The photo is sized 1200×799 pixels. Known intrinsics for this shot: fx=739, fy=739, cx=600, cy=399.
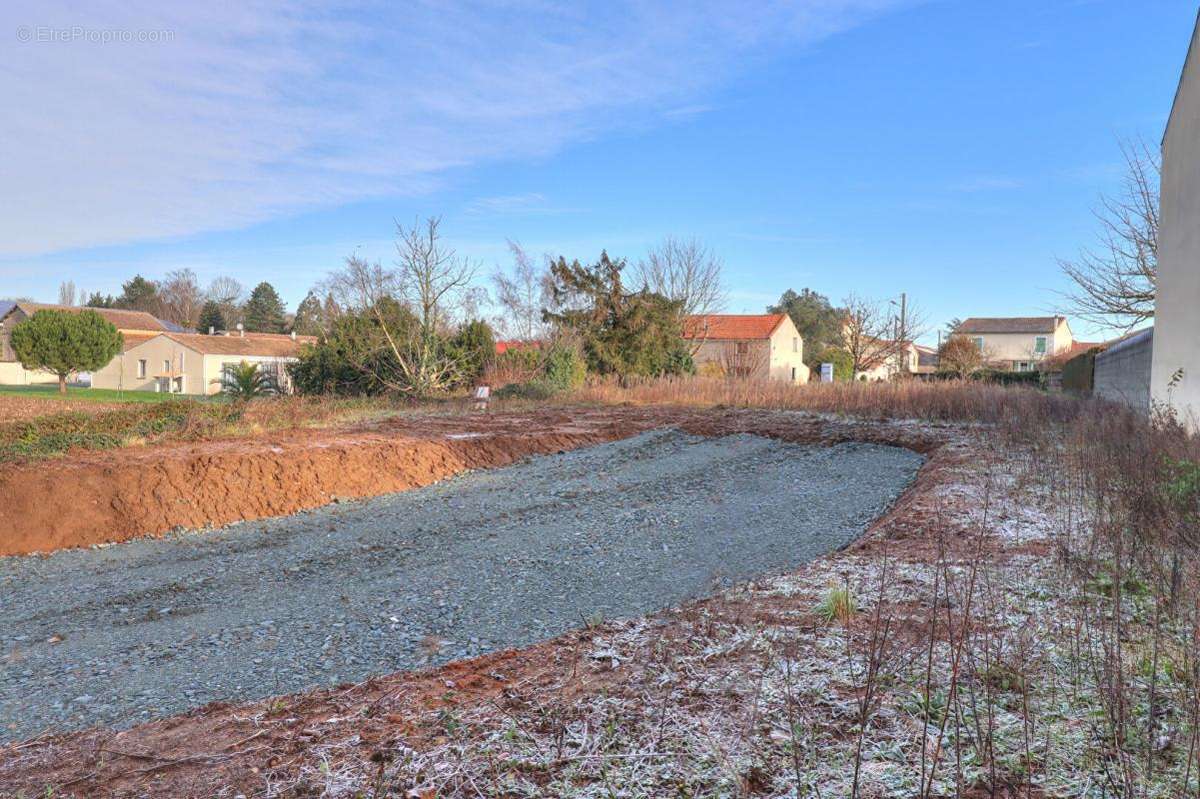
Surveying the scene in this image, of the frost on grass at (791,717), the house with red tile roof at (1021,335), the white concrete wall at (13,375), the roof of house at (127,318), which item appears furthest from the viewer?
the house with red tile roof at (1021,335)

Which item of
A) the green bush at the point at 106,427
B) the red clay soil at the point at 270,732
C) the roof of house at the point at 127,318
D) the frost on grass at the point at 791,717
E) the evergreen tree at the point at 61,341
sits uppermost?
the roof of house at the point at 127,318

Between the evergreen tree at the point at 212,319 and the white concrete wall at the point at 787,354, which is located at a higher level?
the evergreen tree at the point at 212,319

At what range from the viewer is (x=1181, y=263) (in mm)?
9516

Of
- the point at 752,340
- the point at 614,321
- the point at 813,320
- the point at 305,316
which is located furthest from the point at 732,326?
the point at 305,316

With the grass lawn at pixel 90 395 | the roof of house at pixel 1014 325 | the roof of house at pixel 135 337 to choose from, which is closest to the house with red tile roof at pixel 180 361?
the roof of house at pixel 135 337

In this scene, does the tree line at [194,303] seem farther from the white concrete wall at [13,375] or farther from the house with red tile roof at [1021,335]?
the house with red tile roof at [1021,335]

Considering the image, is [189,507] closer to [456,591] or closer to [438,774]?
[456,591]

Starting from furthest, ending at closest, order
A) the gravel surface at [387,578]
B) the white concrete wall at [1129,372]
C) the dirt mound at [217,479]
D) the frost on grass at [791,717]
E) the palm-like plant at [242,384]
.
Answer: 1. the palm-like plant at [242,384]
2. the white concrete wall at [1129,372]
3. the dirt mound at [217,479]
4. the gravel surface at [387,578]
5. the frost on grass at [791,717]

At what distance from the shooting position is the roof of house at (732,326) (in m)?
39.2

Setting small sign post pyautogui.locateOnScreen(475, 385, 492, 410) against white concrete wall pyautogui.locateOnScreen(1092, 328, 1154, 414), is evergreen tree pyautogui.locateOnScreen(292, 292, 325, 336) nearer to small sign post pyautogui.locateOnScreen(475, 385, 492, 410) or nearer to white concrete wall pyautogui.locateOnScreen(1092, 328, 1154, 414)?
small sign post pyautogui.locateOnScreen(475, 385, 492, 410)

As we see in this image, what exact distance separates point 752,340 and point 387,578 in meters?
35.3

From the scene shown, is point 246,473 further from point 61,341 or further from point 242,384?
point 61,341

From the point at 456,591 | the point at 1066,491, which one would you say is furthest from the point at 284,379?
the point at 1066,491

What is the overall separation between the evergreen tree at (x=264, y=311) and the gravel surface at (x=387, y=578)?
57.9 m
